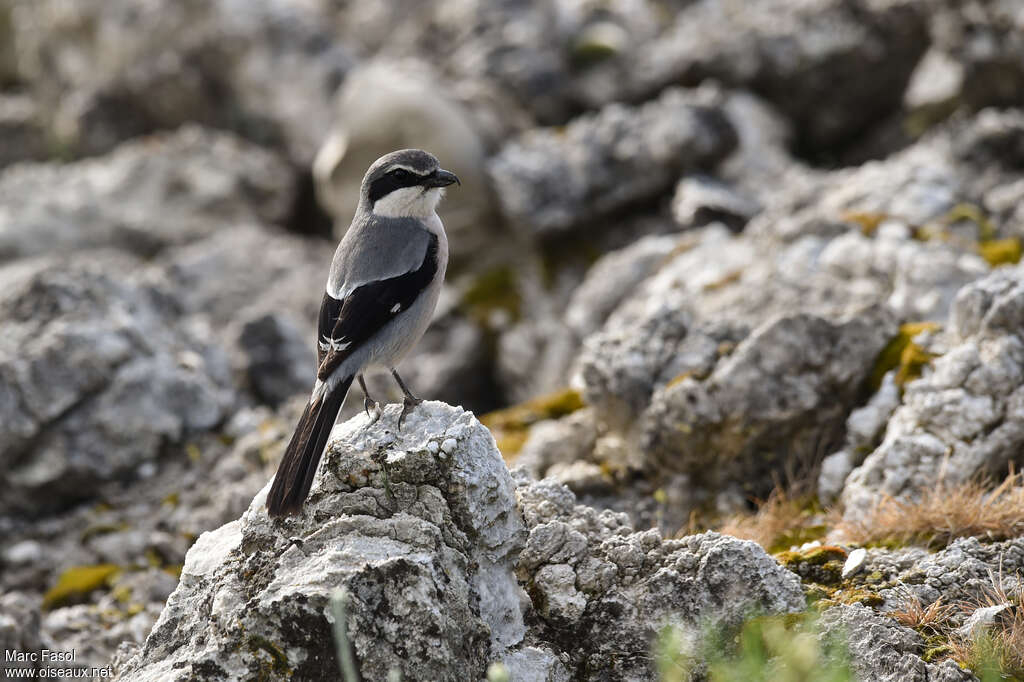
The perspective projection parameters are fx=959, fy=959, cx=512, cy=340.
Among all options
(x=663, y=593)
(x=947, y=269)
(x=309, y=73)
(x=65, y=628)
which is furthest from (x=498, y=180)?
(x=663, y=593)

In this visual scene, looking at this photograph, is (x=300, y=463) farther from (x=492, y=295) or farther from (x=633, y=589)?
(x=492, y=295)

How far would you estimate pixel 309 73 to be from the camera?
56.5ft

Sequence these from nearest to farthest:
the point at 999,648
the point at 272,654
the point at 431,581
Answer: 1. the point at 272,654
2. the point at 431,581
3. the point at 999,648

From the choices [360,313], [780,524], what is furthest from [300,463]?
[780,524]

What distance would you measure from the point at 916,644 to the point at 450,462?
2.49 meters

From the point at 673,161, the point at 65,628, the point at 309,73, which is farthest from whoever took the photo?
the point at 309,73

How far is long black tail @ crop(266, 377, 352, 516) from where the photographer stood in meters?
4.75

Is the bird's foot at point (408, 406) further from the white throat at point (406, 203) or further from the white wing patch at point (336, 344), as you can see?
the white throat at point (406, 203)

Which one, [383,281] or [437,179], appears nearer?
[383,281]

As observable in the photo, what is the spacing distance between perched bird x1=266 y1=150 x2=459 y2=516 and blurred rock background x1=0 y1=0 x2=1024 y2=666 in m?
2.31

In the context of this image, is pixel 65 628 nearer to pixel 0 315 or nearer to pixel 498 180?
pixel 0 315

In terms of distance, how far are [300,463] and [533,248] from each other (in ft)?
30.4

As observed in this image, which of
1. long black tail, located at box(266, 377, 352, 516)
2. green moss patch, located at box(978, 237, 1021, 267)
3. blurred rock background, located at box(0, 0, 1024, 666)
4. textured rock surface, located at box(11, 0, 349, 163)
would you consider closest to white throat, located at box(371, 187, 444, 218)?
long black tail, located at box(266, 377, 352, 516)

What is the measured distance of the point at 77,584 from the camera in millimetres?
7887
